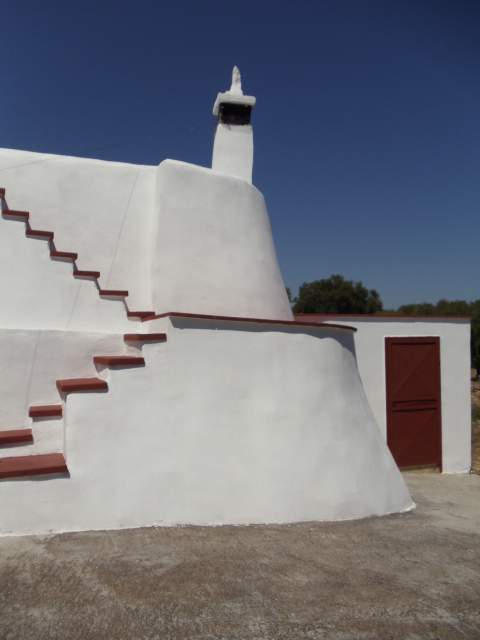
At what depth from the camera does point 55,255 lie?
4.92m

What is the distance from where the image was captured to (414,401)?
9211 mm

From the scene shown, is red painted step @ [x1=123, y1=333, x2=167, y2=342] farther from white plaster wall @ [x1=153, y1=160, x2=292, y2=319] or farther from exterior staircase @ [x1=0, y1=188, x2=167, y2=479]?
white plaster wall @ [x1=153, y1=160, x2=292, y2=319]

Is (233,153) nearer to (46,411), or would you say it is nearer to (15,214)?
(15,214)

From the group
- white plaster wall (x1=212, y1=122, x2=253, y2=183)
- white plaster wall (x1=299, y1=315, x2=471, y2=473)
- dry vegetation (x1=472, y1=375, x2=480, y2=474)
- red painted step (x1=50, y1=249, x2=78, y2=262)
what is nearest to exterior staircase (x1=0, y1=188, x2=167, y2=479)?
red painted step (x1=50, y1=249, x2=78, y2=262)

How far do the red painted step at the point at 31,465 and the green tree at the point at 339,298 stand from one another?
38.1 metres

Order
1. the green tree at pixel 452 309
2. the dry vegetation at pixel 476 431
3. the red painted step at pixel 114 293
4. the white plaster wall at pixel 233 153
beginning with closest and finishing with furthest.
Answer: the red painted step at pixel 114 293, the white plaster wall at pixel 233 153, the dry vegetation at pixel 476 431, the green tree at pixel 452 309

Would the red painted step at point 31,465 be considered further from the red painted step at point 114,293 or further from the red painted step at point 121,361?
the red painted step at point 114,293

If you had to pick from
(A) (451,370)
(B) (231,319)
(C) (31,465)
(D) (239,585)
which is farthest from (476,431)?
(C) (31,465)

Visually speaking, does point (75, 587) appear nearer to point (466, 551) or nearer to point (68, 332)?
point (68, 332)

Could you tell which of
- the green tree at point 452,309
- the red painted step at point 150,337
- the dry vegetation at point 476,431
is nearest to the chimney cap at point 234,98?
the red painted step at point 150,337

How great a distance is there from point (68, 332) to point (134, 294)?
1.05 metres

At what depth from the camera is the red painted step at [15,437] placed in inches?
162

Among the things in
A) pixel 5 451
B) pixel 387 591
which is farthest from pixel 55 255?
pixel 387 591

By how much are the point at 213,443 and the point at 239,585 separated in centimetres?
141
